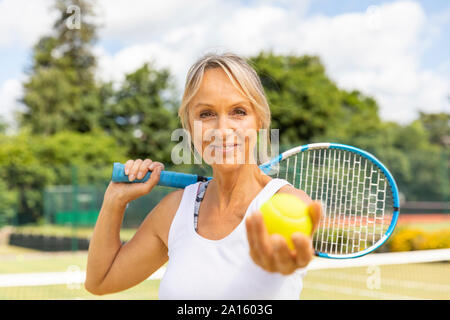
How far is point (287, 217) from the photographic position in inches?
54.4

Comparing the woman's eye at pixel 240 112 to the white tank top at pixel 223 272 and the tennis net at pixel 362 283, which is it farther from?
the tennis net at pixel 362 283

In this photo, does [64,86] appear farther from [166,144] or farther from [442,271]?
[442,271]

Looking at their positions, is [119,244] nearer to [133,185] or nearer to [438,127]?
[133,185]

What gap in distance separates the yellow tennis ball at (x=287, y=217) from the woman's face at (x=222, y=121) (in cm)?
21

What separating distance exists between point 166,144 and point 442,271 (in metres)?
21.2

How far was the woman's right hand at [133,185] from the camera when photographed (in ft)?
6.08

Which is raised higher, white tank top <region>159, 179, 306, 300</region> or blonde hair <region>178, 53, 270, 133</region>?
blonde hair <region>178, 53, 270, 133</region>

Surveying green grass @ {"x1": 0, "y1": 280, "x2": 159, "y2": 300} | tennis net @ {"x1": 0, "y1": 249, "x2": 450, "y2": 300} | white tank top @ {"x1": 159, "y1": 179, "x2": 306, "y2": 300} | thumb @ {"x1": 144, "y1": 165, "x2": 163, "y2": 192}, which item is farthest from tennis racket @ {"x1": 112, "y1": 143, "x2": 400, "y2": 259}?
green grass @ {"x1": 0, "y1": 280, "x2": 159, "y2": 300}

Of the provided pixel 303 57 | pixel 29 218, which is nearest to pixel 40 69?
pixel 303 57

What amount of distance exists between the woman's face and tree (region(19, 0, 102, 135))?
30.2 m

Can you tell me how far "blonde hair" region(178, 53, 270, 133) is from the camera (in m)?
1.59

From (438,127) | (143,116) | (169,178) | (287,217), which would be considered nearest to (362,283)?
(169,178)

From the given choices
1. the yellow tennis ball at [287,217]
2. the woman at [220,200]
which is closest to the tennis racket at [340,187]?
the woman at [220,200]

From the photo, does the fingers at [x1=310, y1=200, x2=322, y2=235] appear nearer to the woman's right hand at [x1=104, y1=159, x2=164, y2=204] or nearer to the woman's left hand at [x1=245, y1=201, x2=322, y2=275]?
the woman's left hand at [x1=245, y1=201, x2=322, y2=275]
